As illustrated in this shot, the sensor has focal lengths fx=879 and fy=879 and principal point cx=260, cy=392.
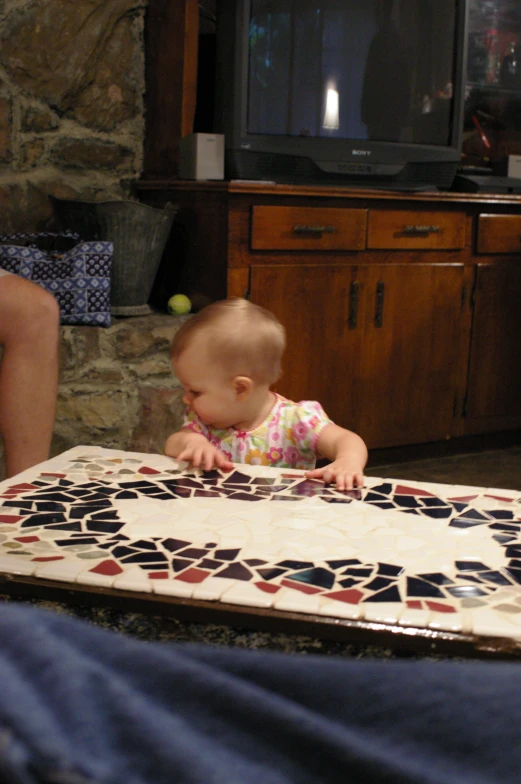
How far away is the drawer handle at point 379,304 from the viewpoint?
280cm

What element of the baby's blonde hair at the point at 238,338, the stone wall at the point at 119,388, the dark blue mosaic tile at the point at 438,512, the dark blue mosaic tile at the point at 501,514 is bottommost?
the stone wall at the point at 119,388

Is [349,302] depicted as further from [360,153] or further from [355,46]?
[355,46]

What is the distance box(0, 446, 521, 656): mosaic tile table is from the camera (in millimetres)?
580

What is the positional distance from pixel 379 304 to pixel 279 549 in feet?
7.16

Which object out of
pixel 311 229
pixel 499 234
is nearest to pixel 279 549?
pixel 311 229

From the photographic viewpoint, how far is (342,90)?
2773 millimetres

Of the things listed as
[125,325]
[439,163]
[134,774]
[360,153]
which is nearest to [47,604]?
[134,774]

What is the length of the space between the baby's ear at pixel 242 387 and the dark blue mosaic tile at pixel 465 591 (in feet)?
2.32

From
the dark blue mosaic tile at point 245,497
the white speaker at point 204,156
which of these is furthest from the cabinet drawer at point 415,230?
the dark blue mosaic tile at point 245,497

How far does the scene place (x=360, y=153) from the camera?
9.31ft

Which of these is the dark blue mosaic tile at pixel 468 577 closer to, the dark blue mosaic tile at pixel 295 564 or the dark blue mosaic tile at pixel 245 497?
the dark blue mosaic tile at pixel 295 564

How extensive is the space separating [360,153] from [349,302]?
1.63 ft

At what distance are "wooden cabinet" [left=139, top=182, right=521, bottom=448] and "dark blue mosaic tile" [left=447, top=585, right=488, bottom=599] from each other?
197cm

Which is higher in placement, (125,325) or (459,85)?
(459,85)
